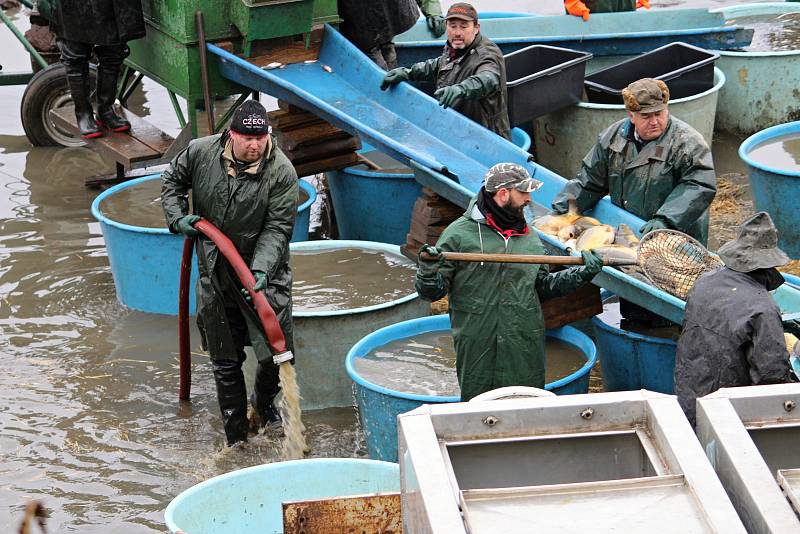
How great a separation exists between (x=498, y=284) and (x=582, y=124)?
4.68 metres

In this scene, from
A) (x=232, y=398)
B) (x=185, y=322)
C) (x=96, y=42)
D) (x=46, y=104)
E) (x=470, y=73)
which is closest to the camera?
(x=232, y=398)

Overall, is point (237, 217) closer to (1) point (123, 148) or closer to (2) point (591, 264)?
(2) point (591, 264)

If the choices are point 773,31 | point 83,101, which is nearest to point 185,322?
point 83,101

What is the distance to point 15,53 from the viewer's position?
51.7 ft

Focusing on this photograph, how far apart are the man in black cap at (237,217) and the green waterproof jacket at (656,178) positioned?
1703mm

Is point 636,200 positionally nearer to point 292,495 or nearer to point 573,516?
point 292,495

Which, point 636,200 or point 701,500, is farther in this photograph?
point 636,200

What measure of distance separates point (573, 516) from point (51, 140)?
32.4 ft

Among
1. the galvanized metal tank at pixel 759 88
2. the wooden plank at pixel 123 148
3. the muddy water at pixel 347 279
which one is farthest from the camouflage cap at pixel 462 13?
the galvanized metal tank at pixel 759 88

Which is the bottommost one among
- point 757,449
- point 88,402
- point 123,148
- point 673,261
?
point 88,402

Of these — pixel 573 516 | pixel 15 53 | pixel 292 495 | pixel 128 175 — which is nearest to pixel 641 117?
pixel 292 495

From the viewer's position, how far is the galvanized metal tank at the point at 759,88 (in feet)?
36.7

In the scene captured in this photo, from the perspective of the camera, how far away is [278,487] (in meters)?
5.24

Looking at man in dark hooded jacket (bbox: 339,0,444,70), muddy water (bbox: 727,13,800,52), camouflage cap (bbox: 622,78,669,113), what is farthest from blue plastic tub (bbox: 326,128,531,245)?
muddy water (bbox: 727,13,800,52)
